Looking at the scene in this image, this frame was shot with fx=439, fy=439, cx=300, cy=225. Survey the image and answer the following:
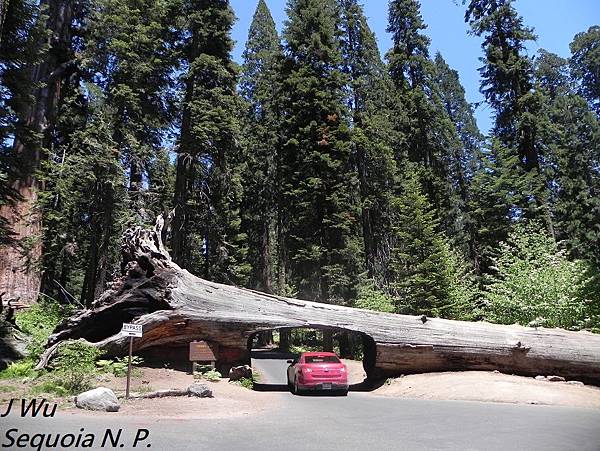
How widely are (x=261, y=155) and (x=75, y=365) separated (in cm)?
2576

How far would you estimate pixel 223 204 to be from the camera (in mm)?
27141

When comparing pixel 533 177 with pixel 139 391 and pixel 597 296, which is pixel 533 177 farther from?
pixel 139 391

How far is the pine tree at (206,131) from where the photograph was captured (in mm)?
24188

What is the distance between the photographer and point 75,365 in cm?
1209

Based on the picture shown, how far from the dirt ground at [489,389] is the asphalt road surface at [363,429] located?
134 cm

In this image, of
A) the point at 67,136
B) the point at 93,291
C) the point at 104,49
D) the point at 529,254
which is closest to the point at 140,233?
the point at 93,291

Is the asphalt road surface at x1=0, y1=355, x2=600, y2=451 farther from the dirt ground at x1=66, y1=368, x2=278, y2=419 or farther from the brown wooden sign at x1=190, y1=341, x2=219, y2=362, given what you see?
the brown wooden sign at x1=190, y1=341, x2=219, y2=362

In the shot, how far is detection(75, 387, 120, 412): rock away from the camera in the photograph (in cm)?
911

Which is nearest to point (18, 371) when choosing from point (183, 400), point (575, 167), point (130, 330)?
point (130, 330)

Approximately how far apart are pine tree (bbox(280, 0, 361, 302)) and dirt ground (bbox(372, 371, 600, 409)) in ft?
37.0

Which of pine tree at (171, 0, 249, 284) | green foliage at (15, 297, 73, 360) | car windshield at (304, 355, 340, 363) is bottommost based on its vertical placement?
car windshield at (304, 355, 340, 363)

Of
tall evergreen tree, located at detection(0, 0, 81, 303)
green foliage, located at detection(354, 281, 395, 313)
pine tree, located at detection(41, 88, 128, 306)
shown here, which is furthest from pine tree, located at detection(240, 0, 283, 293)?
tall evergreen tree, located at detection(0, 0, 81, 303)

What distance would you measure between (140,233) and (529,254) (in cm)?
1656

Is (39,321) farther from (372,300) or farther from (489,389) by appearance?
(489,389)
